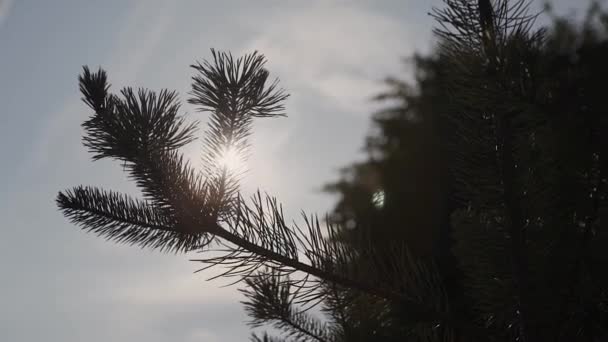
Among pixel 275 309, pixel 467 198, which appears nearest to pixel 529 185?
pixel 467 198

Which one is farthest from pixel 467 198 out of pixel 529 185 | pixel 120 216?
pixel 120 216

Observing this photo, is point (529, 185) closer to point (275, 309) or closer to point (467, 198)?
point (467, 198)

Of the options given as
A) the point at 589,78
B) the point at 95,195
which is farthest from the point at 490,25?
the point at 589,78

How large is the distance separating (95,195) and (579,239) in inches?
56.6

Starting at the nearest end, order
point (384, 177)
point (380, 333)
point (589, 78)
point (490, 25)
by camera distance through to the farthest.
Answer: point (490, 25) < point (380, 333) < point (589, 78) < point (384, 177)

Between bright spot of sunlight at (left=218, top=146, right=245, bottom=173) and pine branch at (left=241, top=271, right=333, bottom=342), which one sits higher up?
bright spot of sunlight at (left=218, top=146, right=245, bottom=173)

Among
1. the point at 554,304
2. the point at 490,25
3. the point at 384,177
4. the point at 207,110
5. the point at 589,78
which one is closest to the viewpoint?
the point at 490,25

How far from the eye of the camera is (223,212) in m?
1.45

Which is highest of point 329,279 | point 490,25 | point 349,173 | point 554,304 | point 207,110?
point 349,173

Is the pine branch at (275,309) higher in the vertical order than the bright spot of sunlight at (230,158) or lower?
lower

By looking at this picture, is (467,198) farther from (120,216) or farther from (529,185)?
(120,216)

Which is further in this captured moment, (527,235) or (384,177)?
(384,177)

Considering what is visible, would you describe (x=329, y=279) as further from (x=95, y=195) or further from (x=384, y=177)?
(x=384, y=177)

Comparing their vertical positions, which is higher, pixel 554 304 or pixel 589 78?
pixel 589 78
